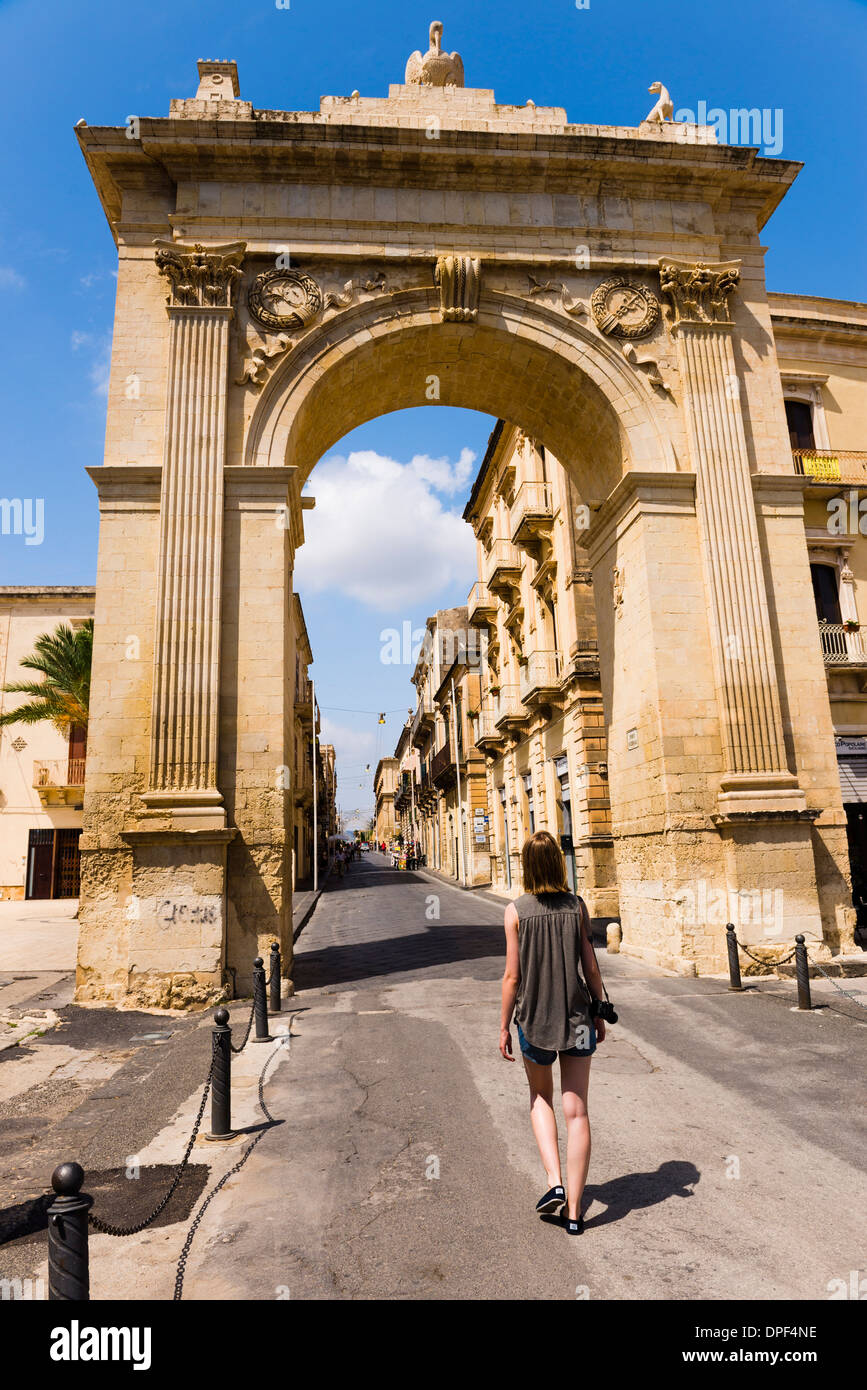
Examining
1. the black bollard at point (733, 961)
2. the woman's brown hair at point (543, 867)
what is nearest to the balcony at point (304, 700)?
the black bollard at point (733, 961)

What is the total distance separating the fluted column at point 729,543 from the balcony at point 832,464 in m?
6.24

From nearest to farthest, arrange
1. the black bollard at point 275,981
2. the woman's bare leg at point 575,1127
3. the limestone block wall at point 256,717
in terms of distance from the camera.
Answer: the woman's bare leg at point 575,1127
the black bollard at point 275,981
the limestone block wall at point 256,717

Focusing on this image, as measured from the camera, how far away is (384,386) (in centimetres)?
1354

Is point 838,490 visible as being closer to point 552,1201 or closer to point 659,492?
point 659,492

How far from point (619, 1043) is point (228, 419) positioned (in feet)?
30.2

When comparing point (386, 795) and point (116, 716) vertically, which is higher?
point (386, 795)

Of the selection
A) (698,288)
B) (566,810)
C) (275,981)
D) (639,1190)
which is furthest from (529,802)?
(639,1190)

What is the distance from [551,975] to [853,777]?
1453 centimetres

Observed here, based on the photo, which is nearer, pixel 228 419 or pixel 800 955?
pixel 800 955

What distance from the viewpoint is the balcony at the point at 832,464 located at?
1773cm

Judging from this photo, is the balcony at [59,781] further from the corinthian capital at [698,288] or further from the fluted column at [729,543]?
the corinthian capital at [698,288]

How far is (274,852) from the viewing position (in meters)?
10.5
